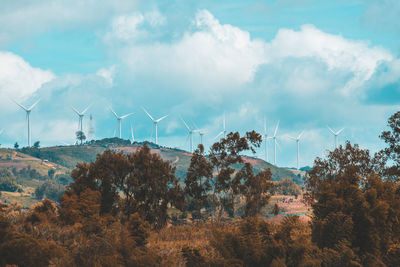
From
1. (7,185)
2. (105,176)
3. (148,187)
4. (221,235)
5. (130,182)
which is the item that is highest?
(7,185)

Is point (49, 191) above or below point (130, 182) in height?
below

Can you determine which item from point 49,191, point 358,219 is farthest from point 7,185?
point 358,219

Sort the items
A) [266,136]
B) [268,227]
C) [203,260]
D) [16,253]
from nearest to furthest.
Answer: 1. [16,253]
2. [203,260]
3. [268,227]
4. [266,136]

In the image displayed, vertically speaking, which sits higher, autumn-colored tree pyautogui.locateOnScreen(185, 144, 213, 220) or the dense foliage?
autumn-colored tree pyautogui.locateOnScreen(185, 144, 213, 220)

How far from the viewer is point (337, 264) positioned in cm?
1834

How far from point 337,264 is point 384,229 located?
5.28 meters

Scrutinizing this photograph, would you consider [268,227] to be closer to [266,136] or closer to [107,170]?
[107,170]

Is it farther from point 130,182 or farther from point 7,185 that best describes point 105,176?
point 7,185

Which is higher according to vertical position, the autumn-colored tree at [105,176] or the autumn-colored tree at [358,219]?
the autumn-colored tree at [105,176]

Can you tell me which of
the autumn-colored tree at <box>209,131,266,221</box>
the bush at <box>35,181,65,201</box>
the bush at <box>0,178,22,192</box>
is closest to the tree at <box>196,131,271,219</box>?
the autumn-colored tree at <box>209,131,266,221</box>

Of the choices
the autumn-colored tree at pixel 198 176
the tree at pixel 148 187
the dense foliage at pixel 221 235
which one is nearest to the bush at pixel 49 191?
the autumn-colored tree at pixel 198 176

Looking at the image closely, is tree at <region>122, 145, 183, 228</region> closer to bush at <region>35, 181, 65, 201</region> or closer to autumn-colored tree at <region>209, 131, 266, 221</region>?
autumn-colored tree at <region>209, 131, 266, 221</region>

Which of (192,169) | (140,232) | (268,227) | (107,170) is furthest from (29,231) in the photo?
(192,169)

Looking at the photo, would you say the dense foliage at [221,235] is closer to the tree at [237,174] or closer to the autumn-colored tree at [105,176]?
the autumn-colored tree at [105,176]
